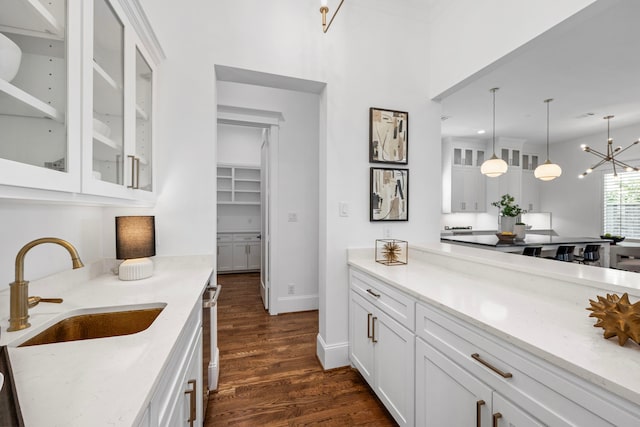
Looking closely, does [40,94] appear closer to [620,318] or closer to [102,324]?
[102,324]

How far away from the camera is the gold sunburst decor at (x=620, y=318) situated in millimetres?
831

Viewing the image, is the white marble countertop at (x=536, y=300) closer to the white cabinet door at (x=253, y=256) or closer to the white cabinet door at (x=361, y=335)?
the white cabinet door at (x=361, y=335)

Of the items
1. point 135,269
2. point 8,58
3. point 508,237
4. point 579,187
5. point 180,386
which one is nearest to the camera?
point 8,58

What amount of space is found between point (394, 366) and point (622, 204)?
6.88 metres

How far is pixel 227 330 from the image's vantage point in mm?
2891

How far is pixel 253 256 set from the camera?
5.53 metres

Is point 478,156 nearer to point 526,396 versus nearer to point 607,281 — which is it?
point 607,281

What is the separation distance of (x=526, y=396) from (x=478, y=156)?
6.72 meters

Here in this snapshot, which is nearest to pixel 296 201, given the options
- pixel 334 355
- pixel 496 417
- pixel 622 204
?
pixel 334 355

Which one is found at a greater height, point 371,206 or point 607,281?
point 371,206

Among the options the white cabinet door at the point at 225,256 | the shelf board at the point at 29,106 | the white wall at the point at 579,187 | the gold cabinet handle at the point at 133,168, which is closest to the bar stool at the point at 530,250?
the white wall at the point at 579,187

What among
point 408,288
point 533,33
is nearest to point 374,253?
point 408,288

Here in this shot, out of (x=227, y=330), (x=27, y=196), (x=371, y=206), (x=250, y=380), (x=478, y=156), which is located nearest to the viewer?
(x=27, y=196)

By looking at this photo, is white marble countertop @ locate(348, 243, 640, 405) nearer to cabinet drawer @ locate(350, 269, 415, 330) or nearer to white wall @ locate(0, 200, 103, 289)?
cabinet drawer @ locate(350, 269, 415, 330)
